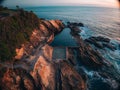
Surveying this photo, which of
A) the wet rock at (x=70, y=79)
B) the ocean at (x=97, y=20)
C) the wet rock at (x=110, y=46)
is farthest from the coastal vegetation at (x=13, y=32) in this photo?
the ocean at (x=97, y=20)

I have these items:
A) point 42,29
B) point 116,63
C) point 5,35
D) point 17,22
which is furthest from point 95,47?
point 5,35

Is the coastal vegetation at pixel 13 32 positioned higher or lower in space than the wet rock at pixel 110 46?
higher

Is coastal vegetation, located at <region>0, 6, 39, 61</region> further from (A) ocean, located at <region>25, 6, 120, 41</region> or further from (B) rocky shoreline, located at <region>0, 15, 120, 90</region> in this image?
(A) ocean, located at <region>25, 6, 120, 41</region>

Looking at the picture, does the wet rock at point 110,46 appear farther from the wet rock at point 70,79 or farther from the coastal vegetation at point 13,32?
the coastal vegetation at point 13,32

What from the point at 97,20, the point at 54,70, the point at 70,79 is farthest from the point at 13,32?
the point at 97,20

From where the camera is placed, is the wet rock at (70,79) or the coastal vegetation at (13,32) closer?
the wet rock at (70,79)

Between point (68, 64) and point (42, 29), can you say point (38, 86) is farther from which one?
point (42, 29)

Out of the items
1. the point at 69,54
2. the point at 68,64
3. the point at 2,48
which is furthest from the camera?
the point at 69,54

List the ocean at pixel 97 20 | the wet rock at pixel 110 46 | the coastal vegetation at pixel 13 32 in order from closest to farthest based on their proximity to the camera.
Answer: the coastal vegetation at pixel 13 32
the wet rock at pixel 110 46
the ocean at pixel 97 20
